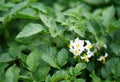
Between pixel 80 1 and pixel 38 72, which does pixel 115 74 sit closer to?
pixel 38 72


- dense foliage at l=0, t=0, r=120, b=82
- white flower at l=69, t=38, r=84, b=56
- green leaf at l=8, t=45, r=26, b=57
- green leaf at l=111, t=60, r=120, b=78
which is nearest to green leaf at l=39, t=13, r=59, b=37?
dense foliage at l=0, t=0, r=120, b=82

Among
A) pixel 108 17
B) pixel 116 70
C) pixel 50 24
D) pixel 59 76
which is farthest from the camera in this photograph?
pixel 108 17

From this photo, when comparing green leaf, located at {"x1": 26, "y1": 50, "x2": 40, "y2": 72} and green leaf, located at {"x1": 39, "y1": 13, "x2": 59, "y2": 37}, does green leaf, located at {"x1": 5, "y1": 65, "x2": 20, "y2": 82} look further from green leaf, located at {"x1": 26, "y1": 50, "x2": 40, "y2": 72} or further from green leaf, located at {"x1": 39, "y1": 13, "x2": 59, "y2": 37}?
green leaf, located at {"x1": 39, "y1": 13, "x2": 59, "y2": 37}

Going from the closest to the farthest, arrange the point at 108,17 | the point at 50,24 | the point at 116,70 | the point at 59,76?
the point at 59,76 → the point at 116,70 → the point at 50,24 → the point at 108,17

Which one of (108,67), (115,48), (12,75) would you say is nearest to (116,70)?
(108,67)

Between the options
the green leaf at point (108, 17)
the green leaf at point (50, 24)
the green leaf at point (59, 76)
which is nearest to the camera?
the green leaf at point (59, 76)

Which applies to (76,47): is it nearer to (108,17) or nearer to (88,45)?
(88,45)

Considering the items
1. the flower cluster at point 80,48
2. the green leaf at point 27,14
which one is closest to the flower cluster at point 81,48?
the flower cluster at point 80,48

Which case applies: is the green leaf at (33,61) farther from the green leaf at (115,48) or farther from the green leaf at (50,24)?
the green leaf at (115,48)
